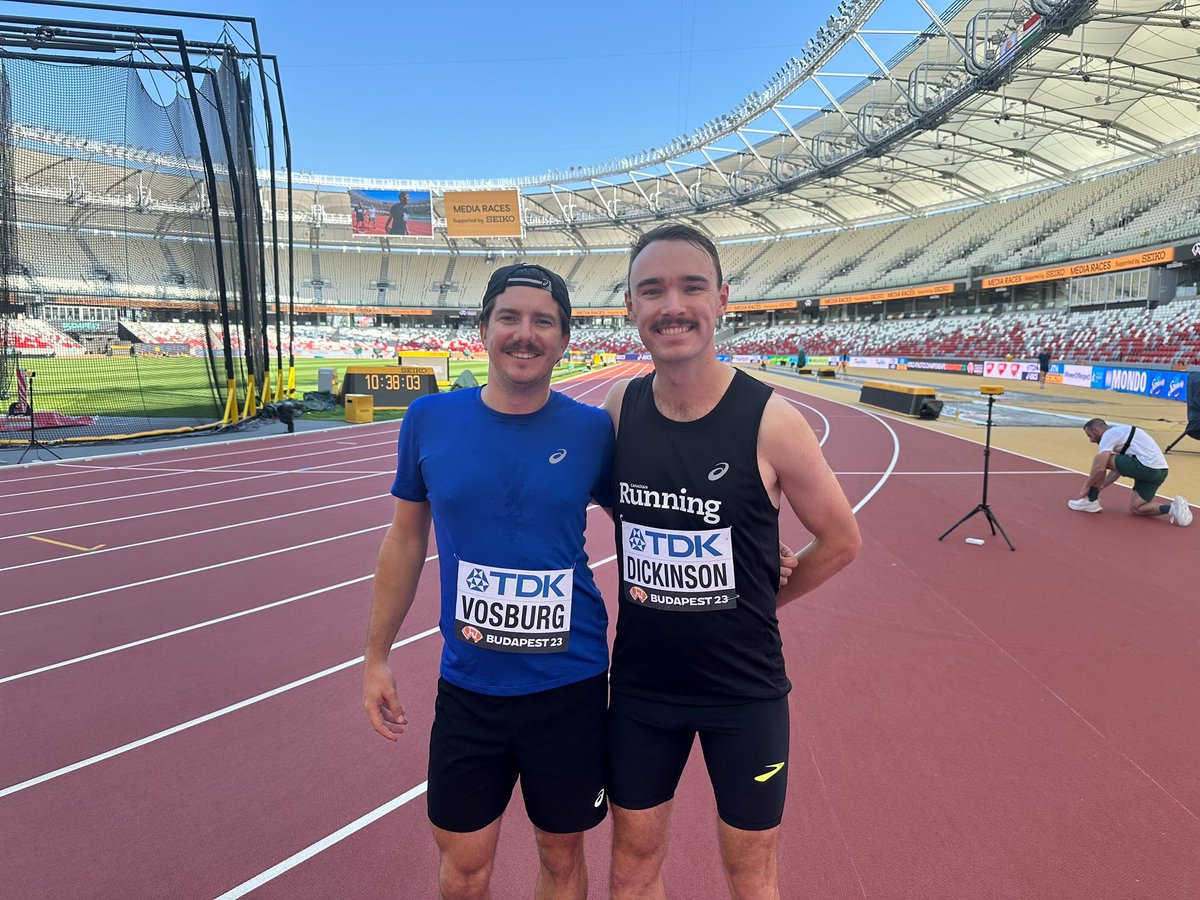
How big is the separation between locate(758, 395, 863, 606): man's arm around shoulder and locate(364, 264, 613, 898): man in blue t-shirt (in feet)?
1.57

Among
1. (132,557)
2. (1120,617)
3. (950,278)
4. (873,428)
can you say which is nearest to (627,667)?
(1120,617)

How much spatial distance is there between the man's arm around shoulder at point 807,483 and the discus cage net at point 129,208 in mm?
14057

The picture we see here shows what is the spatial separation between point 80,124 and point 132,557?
37.7ft

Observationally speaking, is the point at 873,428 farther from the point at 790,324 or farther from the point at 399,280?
the point at 399,280

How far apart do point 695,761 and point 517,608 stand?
1.85 metres

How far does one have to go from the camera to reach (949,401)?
20875 mm

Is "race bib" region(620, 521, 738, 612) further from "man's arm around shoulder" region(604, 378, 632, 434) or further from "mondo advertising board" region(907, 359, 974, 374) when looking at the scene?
"mondo advertising board" region(907, 359, 974, 374)

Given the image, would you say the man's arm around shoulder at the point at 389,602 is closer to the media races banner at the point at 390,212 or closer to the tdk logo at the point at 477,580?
the tdk logo at the point at 477,580

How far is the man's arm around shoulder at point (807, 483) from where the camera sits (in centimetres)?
170

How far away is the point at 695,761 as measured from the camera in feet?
10.1

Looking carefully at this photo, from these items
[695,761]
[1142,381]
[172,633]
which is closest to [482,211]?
[1142,381]

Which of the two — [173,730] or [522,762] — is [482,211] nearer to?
[173,730]

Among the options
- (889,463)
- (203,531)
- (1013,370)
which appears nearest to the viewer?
(203,531)

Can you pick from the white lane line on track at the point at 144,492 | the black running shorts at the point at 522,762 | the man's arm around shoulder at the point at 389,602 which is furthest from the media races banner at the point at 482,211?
the black running shorts at the point at 522,762
